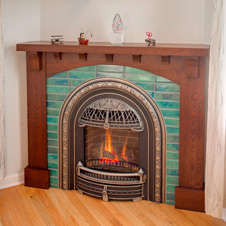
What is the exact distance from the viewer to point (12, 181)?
12.2ft

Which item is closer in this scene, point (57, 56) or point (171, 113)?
point (171, 113)

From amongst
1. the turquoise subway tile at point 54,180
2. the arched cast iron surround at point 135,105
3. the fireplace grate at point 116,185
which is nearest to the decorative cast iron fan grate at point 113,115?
the arched cast iron surround at point 135,105

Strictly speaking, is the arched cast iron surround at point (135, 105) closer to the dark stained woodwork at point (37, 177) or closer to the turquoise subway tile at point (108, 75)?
the turquoise subway tile at point (108, 75)

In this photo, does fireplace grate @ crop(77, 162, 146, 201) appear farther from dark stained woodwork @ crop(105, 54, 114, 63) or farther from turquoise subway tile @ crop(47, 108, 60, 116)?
dark stained woodwork @ crop(105, 54, 114, 63)

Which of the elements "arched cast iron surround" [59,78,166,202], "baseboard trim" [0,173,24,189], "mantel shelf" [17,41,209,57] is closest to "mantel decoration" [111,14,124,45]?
"mantel shelf" [17,41,209,57]

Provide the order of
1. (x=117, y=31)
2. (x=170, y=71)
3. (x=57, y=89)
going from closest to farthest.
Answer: (x=170, y=71) → (x=117, y=31) → (x=57, y=89)

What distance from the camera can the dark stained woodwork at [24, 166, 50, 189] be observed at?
3627 millimetres

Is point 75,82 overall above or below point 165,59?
below

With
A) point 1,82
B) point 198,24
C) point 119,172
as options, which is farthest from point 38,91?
point 198,24

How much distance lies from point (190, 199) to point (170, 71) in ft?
3.18

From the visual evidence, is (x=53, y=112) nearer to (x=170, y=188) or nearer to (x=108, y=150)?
(x=108, y=150)

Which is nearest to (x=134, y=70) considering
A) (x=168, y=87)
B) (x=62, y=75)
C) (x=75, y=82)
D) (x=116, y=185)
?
(x=168, y=87)

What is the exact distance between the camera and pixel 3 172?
348 centimetres

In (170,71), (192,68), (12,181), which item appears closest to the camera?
(192,68)
